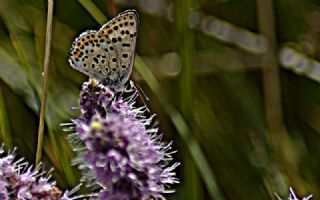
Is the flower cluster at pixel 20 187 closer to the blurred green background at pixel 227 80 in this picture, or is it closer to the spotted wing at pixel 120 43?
the spotted wing at pixel 120 43

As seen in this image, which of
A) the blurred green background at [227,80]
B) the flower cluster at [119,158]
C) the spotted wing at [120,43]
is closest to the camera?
the flower cluster at [119,158]

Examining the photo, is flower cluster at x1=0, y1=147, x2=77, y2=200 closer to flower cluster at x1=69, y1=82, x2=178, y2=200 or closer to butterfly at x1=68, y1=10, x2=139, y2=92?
flower cluster at x1=69, y1=82, x2=178, y2=200

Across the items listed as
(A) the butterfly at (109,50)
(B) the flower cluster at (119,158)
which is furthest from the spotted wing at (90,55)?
(B) the flower cluster at (119,158)

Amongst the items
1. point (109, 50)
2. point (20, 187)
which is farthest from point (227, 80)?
point (20, 187)

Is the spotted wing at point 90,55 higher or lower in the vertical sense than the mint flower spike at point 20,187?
higher

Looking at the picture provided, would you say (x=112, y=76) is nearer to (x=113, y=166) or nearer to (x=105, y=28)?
(x=105, y=28)

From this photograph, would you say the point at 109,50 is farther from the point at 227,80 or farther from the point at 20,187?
the point at 227,80
